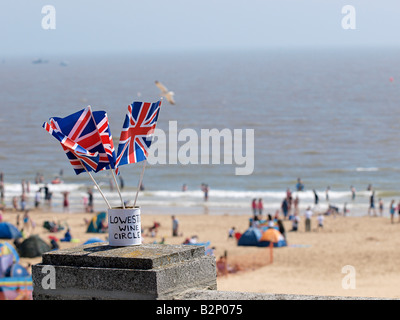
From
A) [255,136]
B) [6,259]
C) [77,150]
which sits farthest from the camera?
[255,136]

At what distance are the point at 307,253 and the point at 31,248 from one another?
898 centimetres

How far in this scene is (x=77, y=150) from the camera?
4.04m

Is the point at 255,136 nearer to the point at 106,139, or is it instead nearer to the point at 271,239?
the point at 271,239

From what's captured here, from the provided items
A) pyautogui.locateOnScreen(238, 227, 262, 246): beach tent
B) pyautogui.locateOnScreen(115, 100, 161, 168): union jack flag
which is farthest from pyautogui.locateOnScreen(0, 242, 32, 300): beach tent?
pyautogui.locateOnScreen(115, 100, 161, 168): union jack flag

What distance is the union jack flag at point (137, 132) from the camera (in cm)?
421

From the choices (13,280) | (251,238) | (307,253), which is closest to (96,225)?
(251,238)

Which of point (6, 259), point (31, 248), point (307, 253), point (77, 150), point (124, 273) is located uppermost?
point (77, 150)

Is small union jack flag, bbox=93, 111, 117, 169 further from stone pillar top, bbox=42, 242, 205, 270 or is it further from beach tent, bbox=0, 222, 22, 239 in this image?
beach tent, bbox=0, 222, 22, 239

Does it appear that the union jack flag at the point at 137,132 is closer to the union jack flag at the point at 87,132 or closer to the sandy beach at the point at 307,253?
the union jack flag at the point at 87,132

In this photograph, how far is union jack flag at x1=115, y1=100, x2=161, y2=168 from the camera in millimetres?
4207

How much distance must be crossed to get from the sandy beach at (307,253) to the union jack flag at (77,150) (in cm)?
1430

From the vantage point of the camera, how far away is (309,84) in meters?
157

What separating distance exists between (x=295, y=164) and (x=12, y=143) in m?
31.7
